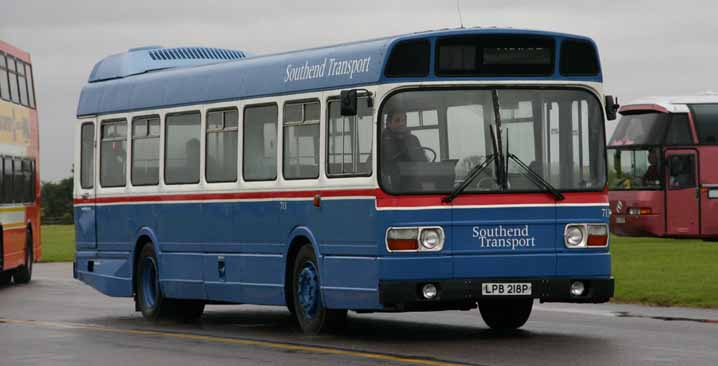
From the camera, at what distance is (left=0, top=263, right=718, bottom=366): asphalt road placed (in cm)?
1513

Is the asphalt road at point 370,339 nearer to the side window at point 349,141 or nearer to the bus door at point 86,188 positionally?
the bus door at point 86,188

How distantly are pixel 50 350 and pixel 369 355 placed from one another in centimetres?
325

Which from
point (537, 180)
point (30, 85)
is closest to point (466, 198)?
point (537, 180)

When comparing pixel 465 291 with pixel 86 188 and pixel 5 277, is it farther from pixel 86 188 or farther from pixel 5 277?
pixel 5 277

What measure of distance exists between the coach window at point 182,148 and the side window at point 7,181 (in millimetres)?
11776

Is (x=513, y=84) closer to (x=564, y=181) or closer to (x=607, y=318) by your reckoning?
(x=564, y=181)

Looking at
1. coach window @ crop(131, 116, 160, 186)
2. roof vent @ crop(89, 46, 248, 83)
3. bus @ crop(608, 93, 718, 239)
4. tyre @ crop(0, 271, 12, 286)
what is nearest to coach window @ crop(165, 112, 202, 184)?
coach window @ crop(131, 116, 160, 186)

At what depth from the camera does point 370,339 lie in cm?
1745

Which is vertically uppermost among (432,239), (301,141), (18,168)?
(18,168)

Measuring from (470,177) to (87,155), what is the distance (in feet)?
27.7

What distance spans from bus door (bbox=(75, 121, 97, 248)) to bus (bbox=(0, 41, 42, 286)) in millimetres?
8101

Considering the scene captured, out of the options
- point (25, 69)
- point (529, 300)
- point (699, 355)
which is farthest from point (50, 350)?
point (25, 69)

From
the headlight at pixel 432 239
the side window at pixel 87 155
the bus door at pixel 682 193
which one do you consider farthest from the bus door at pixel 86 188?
the bus door at pixel 682 193

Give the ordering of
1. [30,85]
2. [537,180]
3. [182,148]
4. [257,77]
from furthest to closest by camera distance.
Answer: [30,85], [182,148], [257,77], [537,180]
